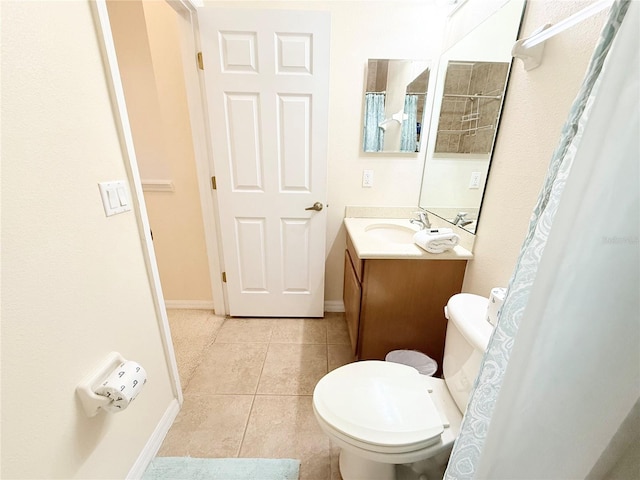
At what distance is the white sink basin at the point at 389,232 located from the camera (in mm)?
1751

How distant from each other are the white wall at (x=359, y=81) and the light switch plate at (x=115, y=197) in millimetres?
1270

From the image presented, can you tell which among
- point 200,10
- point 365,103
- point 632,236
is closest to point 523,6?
point 365,103

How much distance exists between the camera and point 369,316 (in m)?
1.37

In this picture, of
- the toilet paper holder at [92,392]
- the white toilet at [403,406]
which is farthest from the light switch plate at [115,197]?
the white toilet at [403,406]

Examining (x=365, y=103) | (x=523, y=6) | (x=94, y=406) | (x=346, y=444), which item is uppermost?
(x=523, y=6)

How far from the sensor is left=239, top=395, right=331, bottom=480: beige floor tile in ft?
3.65

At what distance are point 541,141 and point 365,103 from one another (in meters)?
1.14

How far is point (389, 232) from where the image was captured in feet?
5.97

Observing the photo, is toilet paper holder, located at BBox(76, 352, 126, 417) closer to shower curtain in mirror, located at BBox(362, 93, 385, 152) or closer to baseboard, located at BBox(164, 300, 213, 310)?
baseboard, located at BBox(164, 300, 213, 310)

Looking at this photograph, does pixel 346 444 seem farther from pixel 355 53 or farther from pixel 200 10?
pixel 200 10

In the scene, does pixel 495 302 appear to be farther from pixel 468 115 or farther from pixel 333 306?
pixel 333 306

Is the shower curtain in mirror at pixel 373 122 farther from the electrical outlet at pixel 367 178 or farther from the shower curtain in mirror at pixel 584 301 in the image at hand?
the shower curtain in mirror at pixel 584 301

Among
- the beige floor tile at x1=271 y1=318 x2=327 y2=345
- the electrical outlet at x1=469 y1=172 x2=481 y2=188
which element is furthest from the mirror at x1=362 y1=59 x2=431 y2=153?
the beige floor tile at x1=271 y1=318 x2=327 y2=345

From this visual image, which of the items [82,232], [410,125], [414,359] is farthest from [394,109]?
[82,232]
